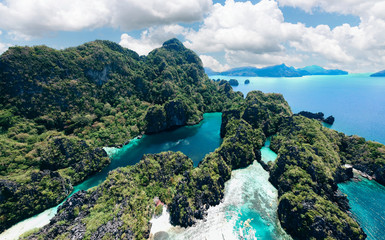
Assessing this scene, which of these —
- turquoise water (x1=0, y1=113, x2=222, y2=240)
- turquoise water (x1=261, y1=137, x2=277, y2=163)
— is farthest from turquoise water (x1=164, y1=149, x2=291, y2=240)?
turquoise water (x1=0, y1=113, x2=222, y2=240)

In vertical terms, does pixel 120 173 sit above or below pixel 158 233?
above

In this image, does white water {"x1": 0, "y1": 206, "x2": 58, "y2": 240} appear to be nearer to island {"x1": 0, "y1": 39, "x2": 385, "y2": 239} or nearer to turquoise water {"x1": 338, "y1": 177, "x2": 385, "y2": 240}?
island {"x1": 0, "y1": 39, "x2": 385, "y2": 239}

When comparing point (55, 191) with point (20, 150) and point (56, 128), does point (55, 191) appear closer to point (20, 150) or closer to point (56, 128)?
point (20, 150)

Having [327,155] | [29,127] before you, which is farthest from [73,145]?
[327,155]

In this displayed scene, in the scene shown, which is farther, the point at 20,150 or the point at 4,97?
the point at 4,97

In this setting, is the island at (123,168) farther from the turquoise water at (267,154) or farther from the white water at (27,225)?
the turquoise water at (267,154)

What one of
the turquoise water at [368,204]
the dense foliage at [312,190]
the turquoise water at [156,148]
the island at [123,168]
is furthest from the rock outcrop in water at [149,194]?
the turquoise water at [368,204]

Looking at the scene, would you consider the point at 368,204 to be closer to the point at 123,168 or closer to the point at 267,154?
the point at 267,154
